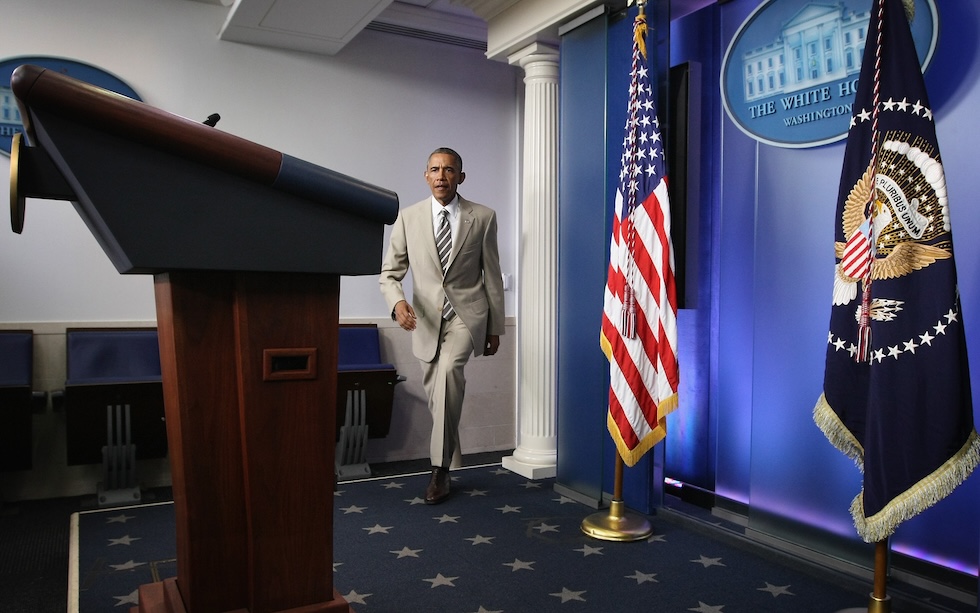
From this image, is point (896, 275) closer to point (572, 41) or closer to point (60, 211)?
point (572, 41)

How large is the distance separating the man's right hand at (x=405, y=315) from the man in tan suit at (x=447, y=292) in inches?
0.8

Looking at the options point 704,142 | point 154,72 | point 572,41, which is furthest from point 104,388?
point 704,142

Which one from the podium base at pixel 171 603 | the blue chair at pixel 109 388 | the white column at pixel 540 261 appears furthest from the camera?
the white column at pixel 540 261

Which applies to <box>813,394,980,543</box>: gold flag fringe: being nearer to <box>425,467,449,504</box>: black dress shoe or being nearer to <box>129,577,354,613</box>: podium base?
<box>129,577,354,613</box>: podium base

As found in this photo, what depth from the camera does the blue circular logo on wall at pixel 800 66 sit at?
2.87 m

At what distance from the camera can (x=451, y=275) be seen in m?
4.02

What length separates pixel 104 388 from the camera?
392cm

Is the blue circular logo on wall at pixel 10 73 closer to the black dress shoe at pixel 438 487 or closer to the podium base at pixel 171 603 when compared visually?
the black dress shoe at pixel 438 487

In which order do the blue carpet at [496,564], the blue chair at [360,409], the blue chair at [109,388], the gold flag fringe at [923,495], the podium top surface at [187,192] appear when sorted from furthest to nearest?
1. the blue chair at [360,409]
2. the blue chair at [109,388]
3. the blue carpet at [496,564]
4. the gold flag fringe at [923,495]
5. the podium top surface at [187,192]

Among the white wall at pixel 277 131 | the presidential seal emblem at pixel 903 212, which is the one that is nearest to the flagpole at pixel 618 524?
the presidential seal emblem at pixel 903 212

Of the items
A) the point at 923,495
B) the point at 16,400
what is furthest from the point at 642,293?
the point at 16,400

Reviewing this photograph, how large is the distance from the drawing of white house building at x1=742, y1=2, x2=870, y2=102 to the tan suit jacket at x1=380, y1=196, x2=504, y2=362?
1503mm

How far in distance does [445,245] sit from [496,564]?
1.73 meters

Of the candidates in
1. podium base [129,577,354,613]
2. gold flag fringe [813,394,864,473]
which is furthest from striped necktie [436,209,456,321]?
podium base [129,577,354,613]
